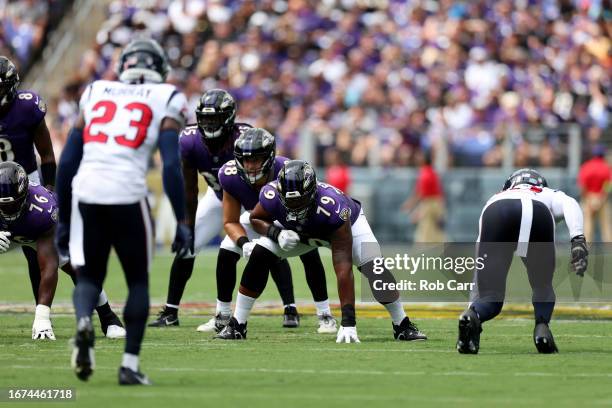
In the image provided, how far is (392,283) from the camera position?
9234mm

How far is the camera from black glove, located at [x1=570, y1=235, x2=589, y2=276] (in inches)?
319

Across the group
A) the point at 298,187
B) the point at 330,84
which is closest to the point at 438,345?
the point at 298,187

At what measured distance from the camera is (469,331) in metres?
8.20

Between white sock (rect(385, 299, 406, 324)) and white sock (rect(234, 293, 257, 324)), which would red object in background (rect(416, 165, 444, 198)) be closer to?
white sock (rect(385, 299, 406, 324))

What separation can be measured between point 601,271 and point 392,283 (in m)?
2.56

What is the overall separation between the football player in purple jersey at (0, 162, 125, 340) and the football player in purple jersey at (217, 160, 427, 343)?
3.63ft

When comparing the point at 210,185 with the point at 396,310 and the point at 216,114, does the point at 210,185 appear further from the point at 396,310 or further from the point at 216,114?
the point at 396,310

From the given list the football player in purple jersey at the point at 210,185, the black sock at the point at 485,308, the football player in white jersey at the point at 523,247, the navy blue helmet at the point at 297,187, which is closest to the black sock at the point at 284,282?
the football player in purple jersey at the point at 210,185

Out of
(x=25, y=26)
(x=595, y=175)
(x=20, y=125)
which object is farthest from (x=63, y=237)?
(x=25, y=26)

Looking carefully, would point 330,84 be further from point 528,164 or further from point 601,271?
point 601,271

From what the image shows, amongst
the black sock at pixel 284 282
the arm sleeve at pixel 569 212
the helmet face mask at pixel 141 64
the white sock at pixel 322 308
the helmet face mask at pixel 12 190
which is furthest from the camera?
the black sock at pixel 284 282

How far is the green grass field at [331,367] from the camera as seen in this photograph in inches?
251

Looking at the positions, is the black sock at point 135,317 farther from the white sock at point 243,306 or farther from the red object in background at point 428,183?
the red object in background at point 428,183

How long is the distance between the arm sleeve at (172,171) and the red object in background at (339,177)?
14.3 metres
